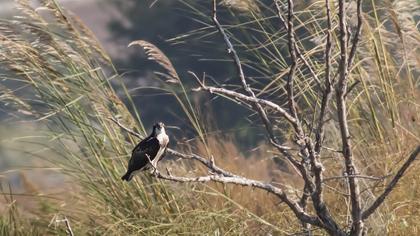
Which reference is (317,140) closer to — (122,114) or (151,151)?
(151,151)

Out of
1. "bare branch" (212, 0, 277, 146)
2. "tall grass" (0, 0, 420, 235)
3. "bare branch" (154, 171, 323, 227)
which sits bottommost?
"tall grass" (0, 0, 420, 235)

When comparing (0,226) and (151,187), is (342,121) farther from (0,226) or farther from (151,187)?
(0,226)

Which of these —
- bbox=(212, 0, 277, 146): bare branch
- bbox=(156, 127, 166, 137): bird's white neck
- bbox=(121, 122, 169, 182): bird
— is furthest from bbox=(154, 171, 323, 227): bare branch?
bbox=(156, 127, 166, 137): bird's white neck

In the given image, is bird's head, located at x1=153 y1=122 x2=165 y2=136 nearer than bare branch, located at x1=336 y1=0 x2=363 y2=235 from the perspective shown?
No

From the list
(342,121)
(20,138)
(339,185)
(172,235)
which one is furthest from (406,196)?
(20,138)

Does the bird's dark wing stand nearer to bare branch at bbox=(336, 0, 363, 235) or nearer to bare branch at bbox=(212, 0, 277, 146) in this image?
bare branch at bbox=(212, 0, 277, 146)

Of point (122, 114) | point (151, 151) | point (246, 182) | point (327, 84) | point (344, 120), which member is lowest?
point (122, 114)

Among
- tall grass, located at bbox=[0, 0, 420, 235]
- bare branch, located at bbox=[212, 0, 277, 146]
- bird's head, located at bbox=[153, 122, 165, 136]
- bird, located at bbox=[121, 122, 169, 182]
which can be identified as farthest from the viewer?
tall grass, located at bbox=[0, 0, 420, 235]

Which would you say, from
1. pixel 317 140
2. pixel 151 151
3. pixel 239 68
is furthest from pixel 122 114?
pixel 317 140

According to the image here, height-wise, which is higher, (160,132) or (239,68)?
(239,68)

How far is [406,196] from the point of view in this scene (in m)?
4.26

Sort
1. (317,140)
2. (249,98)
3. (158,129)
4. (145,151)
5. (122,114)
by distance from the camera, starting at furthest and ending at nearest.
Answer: (122,114), (158,129), (145,151), (317,140), (249,98)

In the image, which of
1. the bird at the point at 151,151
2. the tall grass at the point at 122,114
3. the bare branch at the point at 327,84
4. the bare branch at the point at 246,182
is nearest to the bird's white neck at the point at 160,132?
the bird at the point at 151,151

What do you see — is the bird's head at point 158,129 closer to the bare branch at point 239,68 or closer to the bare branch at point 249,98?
the bare branch at point 239,68
